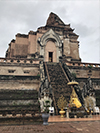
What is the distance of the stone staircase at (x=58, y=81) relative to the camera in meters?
14.4

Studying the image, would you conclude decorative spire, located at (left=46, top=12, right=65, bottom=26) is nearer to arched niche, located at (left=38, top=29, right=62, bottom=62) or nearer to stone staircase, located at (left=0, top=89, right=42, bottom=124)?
arched niche, located at (left=38, top=29, right=62, bottom=62)

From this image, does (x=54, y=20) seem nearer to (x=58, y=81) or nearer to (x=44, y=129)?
(x=58, y=81)

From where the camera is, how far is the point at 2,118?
760 centimetres

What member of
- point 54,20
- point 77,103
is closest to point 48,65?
point 77,103

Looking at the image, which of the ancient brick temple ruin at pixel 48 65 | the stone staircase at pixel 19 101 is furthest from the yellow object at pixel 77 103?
the stone staircase at pixel 19 101

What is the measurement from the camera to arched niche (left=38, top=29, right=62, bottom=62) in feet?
85.0

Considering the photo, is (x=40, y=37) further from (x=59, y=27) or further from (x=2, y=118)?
(x=2, y=118)

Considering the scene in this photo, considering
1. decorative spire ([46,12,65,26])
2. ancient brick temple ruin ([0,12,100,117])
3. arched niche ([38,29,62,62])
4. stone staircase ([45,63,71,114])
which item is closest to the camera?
stone staircase ([45,63,71,114])

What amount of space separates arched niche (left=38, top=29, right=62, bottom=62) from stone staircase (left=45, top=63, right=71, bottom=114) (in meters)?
4.53

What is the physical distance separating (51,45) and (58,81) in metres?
11.6

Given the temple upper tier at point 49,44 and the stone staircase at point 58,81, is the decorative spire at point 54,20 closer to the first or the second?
the temple upper tier at point 49,44

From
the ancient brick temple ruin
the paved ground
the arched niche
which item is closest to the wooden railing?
the ancient brick temple ruin

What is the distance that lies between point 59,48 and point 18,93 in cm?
1461

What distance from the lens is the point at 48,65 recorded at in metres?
21.5
